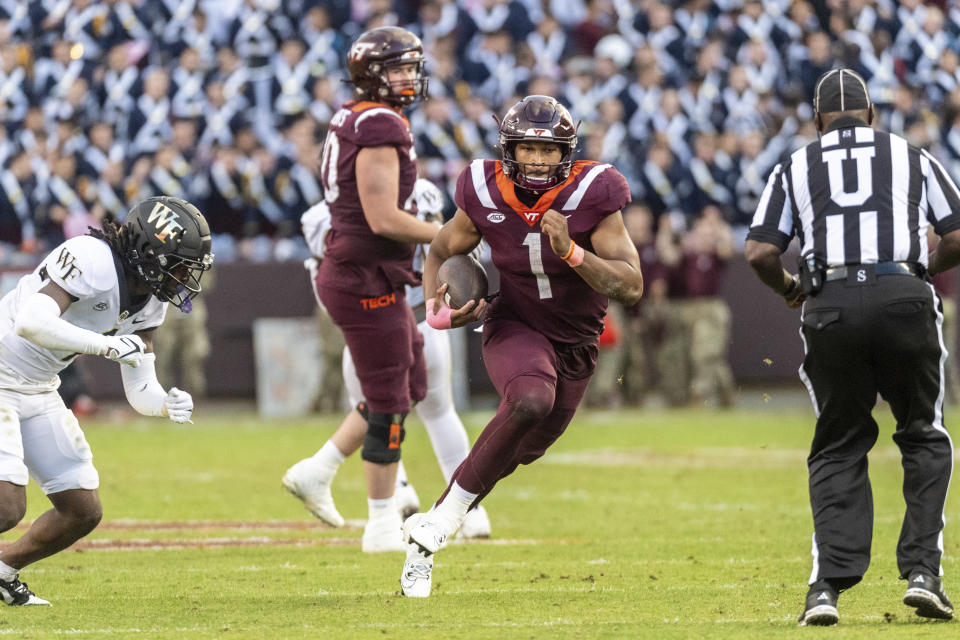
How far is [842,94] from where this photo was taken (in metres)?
4.94

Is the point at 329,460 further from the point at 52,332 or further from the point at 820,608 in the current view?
the point at 820,608

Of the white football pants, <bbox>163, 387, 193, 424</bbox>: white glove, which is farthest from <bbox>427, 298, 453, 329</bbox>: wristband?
the white football pants

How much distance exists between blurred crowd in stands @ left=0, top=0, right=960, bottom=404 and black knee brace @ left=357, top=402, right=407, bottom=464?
7.28 meters

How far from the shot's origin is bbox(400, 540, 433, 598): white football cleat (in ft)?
17.5

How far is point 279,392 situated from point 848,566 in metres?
10.4

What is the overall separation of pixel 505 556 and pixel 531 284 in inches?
64.8

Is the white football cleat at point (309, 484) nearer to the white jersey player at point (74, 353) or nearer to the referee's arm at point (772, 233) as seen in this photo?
the white jersey player at point (74, 353)

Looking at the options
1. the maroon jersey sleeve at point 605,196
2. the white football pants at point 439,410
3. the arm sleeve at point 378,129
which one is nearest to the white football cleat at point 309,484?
the white football pants at point 439,410

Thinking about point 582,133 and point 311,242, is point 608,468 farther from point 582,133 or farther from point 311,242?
point 582,133

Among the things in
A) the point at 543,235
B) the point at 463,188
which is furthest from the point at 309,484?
the point at 543,235

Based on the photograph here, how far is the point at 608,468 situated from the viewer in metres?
10.3

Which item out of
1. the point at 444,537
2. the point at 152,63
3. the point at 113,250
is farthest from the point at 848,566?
the point at 152,63

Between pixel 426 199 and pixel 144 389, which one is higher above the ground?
pixel 426 199

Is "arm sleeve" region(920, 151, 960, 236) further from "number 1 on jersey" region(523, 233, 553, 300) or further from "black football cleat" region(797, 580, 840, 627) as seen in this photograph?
"number 1 on jersey" region(523, 233, 553, 300)
